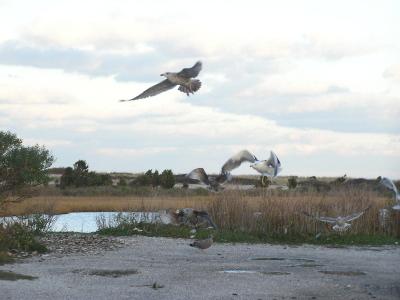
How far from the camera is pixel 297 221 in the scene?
20.4 metres

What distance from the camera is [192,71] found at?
10.0 metres

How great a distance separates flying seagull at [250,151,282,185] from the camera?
10.9 meters

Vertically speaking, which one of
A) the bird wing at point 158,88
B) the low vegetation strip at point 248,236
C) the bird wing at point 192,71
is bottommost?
the low vegetation strip at point 248,236

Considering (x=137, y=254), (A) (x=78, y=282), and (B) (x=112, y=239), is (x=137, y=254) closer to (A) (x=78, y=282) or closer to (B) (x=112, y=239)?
(B) (x=112, y=239)

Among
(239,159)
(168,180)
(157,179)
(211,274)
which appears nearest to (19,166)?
(211,274)

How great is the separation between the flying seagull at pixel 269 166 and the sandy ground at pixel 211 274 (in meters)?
1.81

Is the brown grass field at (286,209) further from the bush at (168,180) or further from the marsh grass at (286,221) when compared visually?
the bush at (168,180)

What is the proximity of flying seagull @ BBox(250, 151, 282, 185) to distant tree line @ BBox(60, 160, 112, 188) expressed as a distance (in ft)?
146

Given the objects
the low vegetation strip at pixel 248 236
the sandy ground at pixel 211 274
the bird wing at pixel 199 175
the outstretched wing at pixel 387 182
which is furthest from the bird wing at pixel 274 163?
the low vegetation strip at pixel 248 236

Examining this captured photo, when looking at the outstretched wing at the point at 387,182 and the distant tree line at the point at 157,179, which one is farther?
the distant tree line at the point at 157,179

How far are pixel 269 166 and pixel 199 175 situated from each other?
1.59m

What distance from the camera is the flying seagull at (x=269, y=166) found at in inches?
431

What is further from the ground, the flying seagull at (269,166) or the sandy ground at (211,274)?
the flying seagull at (269,166)

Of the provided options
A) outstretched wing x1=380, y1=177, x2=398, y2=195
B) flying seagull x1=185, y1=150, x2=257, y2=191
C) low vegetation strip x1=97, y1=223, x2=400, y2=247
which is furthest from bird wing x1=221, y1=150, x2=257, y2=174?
low vegetation strip x1=97, y1=223, x2=400, y2=247
